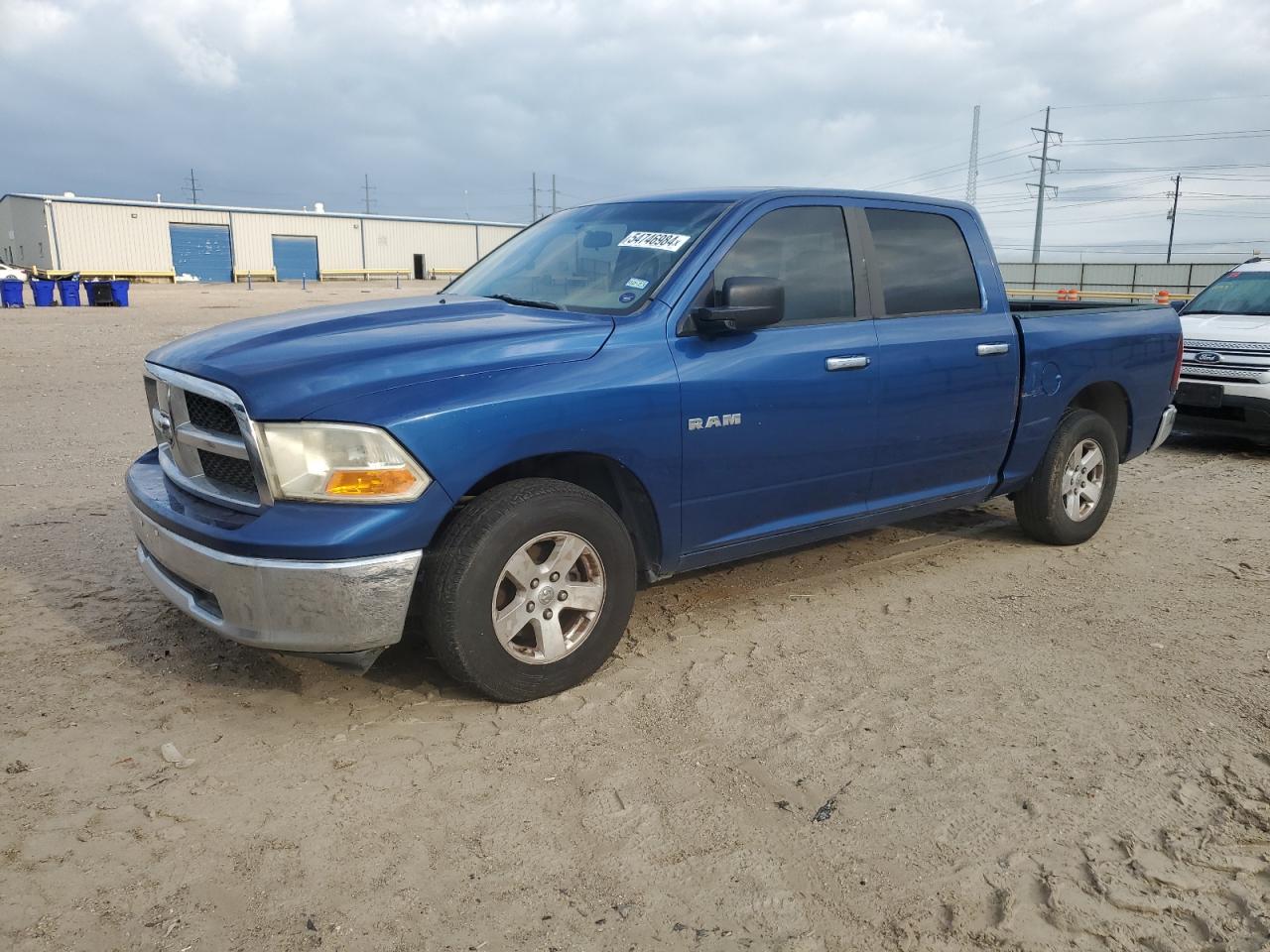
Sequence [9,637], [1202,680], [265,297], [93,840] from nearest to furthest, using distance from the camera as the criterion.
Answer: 1. [93,840]
2. [1202,680]
3. [9,637]
4. [265,297]

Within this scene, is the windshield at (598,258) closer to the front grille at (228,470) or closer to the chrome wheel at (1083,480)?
the front grille at (228,470)

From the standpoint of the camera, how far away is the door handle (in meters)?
4.27

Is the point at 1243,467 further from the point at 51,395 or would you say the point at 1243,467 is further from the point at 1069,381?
the point at 51,395

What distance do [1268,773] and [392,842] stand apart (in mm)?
2762

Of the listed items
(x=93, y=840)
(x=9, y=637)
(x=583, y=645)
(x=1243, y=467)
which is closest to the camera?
(x=93, y=840)

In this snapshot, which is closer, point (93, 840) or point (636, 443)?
point (93, 840)

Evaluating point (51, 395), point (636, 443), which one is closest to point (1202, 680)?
point (636, 443)

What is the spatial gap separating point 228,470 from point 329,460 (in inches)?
20.3

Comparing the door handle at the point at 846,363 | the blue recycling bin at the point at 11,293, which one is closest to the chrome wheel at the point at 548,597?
the door handle at the point at 846,363

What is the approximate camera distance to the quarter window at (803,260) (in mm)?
4172

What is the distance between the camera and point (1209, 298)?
33.7ft

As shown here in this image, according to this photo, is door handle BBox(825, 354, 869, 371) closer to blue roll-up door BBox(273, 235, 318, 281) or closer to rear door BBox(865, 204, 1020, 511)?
rear door BBox(865, 204, 1020, 511)

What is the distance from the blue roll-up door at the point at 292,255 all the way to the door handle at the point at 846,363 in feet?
194

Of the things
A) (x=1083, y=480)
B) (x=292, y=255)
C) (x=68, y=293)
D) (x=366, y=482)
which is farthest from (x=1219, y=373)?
(x=292, y=255)
